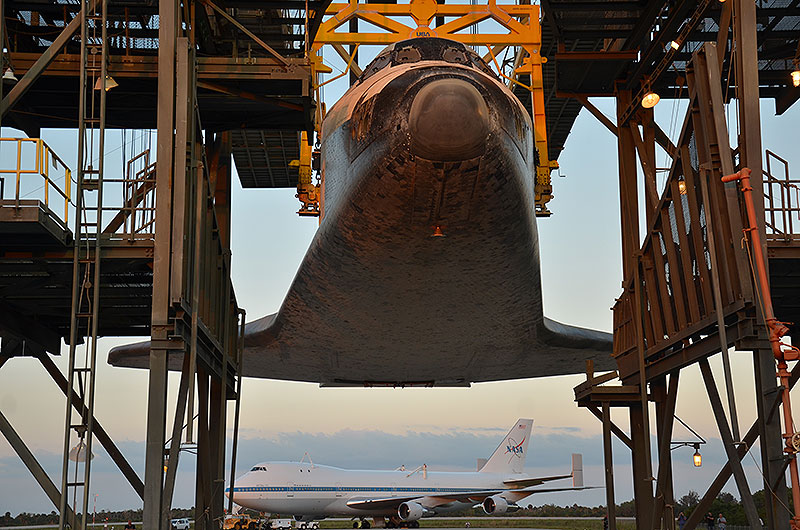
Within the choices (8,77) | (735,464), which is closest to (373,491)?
(8,77)

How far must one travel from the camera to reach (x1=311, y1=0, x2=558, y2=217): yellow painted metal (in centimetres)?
1709

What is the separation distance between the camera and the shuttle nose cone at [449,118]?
26.1 ft

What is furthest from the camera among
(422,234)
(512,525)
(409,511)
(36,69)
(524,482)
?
(512,525)

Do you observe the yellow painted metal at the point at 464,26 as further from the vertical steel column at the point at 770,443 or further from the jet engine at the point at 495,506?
the jet engine at the point at 495,506

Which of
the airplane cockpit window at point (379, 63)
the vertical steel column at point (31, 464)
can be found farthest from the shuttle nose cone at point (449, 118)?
the vertical steel column at point (31, 464)

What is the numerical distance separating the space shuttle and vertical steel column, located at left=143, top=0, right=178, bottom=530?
2253mm

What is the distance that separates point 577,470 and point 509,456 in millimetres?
4951

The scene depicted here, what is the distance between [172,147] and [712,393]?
6.59 metres

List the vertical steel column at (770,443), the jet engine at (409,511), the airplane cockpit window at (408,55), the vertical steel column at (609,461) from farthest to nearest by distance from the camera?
the jet engine at (409,511)
the vertical steel column at (609,461)
the airplane cockpit window at (408,55)
the vertical steel column at (770,443)

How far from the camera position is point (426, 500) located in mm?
46250

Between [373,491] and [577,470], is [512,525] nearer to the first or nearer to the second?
[577,470]

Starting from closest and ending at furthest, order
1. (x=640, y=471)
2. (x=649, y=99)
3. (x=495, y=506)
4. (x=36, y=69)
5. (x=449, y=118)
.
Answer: (x=449, y=118)
(x=36, y=69)
(x=649, y=99)
(x=640, y=471)
(x=495, y=506)

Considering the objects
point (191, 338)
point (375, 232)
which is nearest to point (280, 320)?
point (375, 232)

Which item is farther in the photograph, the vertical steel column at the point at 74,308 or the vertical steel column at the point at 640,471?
the vertical steel column at the point at 640,471
